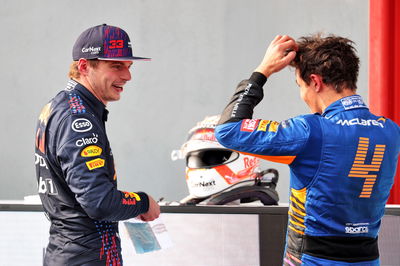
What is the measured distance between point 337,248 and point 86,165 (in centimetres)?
62

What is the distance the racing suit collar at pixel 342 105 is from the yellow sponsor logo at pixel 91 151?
555mm

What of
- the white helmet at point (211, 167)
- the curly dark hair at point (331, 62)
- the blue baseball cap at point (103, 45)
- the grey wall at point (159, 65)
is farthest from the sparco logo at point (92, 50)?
the grey wall at point (159, 65)

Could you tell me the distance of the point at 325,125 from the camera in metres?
1.40

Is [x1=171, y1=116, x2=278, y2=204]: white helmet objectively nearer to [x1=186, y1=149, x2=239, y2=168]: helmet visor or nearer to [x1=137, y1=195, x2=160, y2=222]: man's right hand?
[x1=186, y1=149, x2=239, y2=168]: helmet visor

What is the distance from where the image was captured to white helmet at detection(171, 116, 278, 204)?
2.72 metres

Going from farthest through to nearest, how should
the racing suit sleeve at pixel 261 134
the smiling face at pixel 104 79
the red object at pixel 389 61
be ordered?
the red object at pixel 389 61
the smiling face at pixel 104 79
the racing suit sleeve at pixel 261 134

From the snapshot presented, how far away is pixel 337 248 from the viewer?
140 cm

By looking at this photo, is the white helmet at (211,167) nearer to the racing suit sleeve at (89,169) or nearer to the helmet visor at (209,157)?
the helmet visor at (209,157)

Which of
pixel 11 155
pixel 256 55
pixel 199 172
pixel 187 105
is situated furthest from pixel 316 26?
pixel 11 155

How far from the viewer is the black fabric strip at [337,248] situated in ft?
4.58

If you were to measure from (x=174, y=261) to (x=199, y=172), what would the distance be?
0.46m

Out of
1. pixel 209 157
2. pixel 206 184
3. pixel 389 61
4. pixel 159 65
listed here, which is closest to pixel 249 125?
pixel 206 184

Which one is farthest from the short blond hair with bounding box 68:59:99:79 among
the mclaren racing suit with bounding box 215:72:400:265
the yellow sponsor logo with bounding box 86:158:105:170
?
the mclaren racing suit with bounding box 215:72:400:265

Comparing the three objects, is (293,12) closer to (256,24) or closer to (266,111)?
(256,24)
